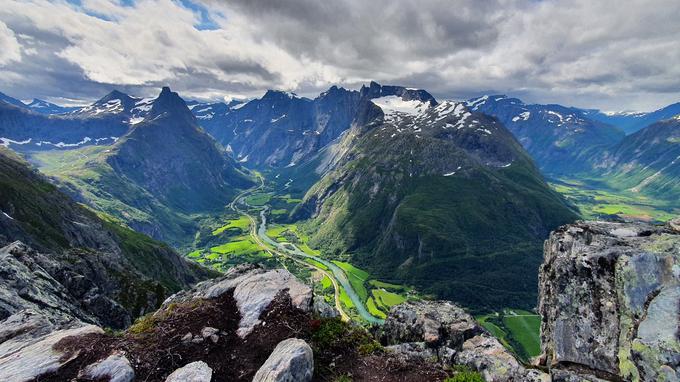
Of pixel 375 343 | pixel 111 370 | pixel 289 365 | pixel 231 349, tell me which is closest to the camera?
pixel 111 370

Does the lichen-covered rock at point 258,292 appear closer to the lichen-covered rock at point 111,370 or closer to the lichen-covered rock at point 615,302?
the lichen-covered rock at point 111,370

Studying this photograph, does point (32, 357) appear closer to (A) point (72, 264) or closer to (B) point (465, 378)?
(B) point (465, 378)

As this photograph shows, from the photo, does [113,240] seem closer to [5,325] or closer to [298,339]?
[5,325]

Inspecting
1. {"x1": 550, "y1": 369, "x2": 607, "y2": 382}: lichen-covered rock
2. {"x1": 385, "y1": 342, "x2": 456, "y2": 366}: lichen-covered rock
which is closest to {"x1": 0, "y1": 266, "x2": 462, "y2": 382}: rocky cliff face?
{"x1": 385, "y1": 342, "x2": 456, "y2": 366}: lichen-covered rock

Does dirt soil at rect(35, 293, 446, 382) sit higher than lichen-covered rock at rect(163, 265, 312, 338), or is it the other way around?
lichen-covered rock at rect(163, 265, 312, 338)

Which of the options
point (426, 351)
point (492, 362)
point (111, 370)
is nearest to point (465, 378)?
point (492, 362)

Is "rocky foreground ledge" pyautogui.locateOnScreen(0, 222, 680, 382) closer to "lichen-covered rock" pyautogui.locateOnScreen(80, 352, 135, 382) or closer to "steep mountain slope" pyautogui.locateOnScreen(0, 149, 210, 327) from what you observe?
"lichen-covered rock" pyautogui.locateOnScreen(80, 352, 135, 382)

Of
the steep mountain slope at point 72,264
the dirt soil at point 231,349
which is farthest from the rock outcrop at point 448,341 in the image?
the steep mountain slope at point 72,264
